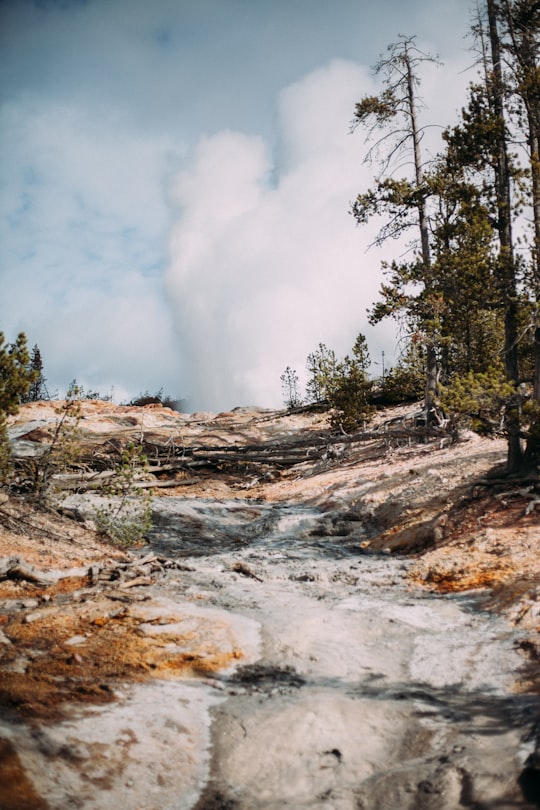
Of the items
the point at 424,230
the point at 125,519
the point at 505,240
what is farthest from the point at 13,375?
the point at 424,230

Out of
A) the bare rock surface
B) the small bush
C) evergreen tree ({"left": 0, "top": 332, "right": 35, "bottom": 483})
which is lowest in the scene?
the bare rock surface

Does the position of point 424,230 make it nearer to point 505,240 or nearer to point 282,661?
point 505,240

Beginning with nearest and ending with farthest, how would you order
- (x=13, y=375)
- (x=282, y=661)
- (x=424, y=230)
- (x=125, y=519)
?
(x=282, y=661)
(x=13, y=375)
(x=125, y=519)
(x=424, y=230)

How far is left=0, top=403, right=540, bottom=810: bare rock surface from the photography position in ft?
11.4

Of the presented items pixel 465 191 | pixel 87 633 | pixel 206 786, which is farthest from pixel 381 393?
pixel 206 786

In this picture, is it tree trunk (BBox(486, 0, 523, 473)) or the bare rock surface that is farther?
tree trunk (BBox(486, 0, 523, 473))

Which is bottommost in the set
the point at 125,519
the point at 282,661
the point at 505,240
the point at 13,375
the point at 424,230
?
the point at 282,661

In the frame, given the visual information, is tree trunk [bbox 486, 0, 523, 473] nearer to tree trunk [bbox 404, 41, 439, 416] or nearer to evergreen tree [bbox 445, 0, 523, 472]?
evergreen tree [bbox 445, 0, 523, 472]

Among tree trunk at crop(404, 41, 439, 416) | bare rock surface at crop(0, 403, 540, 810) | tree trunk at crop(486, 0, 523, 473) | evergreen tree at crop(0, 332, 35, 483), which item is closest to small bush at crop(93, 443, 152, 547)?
bare rock surface at crop(0, 403, 540, 810)

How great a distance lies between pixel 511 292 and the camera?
10180 mm

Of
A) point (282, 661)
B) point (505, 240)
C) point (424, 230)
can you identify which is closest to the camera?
point (282, 661)

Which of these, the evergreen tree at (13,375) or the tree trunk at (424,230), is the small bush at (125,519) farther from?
the tree trunk at (424,230)

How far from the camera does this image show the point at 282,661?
5289mm

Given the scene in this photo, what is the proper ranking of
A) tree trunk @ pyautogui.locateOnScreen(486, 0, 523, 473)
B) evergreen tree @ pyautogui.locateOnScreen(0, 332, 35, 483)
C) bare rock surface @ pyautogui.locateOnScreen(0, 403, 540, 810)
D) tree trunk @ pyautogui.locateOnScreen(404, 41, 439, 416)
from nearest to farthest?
bare rock surface @ pyautogui.locateOnScreen(0, 403, 540, 810) < evergreen tree @ pyautogui.locateOnScreen(0, 332, 35, 483) < tree trunk @ pyautogui.locateOnScreen(486, 0, 523, 473) < tree trunk @ pyautogui.locateOnScreen(404, 41, 439, 416)
